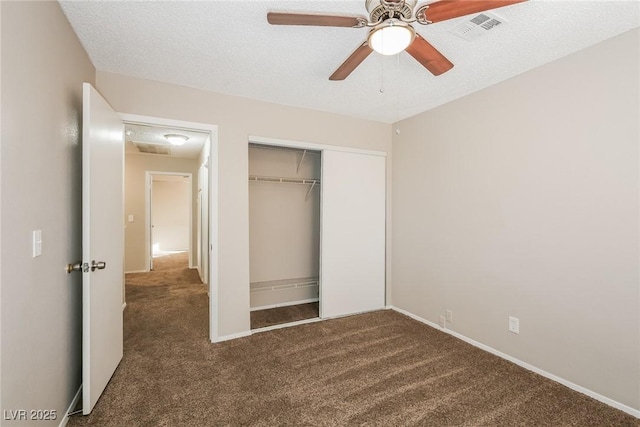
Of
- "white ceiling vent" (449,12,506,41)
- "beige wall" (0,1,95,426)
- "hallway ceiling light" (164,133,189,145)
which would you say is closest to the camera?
"beige wall" (0,1,95,426)

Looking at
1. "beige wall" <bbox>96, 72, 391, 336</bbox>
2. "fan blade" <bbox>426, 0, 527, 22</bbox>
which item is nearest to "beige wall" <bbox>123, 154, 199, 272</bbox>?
"beige wall" <bbox>96, 72, 391, 336</bbox>

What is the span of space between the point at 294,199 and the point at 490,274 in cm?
248

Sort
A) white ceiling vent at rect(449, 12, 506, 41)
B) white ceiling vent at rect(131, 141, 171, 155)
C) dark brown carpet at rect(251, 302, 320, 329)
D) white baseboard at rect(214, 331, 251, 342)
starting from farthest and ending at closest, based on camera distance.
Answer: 1. white ceiling vent at rect(131, 141, 171, 155)
2. dark brown carpet at rect(251, 302, 320, 329)
3. white baseboard at rect(214, 331, 251, 342)
4. white ceiling vent at rect(449, 12, 506, 41)

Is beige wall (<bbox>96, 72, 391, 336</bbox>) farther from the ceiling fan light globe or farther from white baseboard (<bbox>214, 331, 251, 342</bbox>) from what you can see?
the ceiling fan light globe

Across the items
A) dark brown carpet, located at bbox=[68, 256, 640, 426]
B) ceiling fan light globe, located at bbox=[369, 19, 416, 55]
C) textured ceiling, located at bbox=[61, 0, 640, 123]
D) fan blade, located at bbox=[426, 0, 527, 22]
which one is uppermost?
textured ceiling, located at bbox=[61, 0, 640, 123]

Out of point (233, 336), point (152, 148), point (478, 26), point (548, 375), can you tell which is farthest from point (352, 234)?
point (152, 148)

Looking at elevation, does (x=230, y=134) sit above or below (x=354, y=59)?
below

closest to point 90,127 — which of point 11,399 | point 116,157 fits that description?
point 116,157

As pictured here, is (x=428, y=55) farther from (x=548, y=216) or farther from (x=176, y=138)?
(x=176, y=138)

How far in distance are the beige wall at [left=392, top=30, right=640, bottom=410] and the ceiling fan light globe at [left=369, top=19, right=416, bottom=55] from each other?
156 cm

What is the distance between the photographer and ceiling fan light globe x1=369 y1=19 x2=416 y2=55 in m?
1.41

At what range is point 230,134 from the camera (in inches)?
117

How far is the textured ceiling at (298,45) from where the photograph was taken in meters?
1.71

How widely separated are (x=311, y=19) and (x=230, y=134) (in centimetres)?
175
